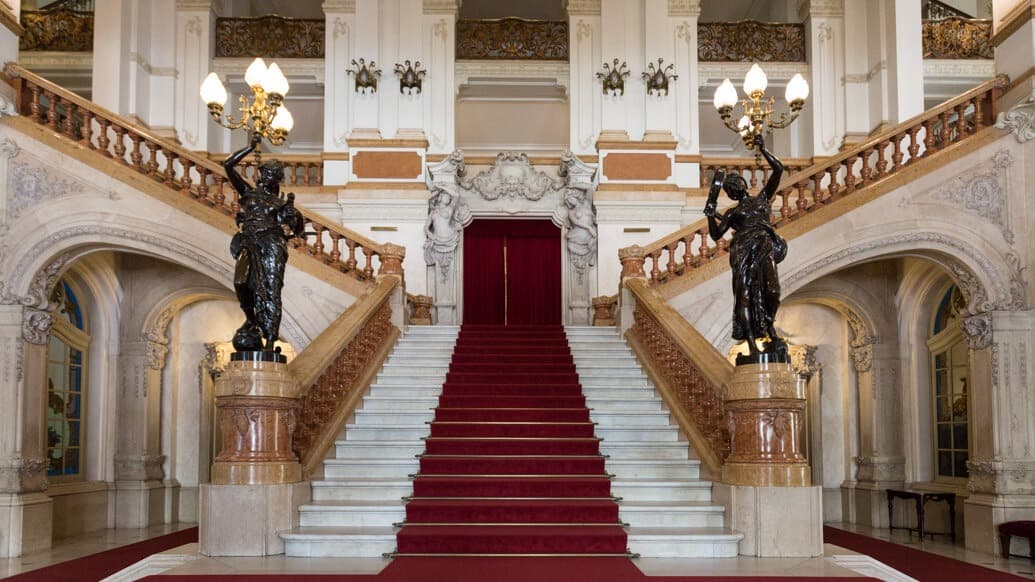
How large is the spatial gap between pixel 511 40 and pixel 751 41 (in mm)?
4024

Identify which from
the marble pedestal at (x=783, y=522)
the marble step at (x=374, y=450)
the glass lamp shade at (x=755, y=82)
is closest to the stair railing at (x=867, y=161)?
the glass lamp shade at (x=755, y=82)

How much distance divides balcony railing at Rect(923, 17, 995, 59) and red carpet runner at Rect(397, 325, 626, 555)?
9.57 metres

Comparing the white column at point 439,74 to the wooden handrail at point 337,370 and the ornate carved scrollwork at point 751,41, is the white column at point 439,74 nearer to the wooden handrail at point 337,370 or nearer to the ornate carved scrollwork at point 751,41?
the ornate carved scrollwork at point 751,41

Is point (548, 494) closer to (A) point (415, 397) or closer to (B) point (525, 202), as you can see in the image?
(A) point (415, 397)

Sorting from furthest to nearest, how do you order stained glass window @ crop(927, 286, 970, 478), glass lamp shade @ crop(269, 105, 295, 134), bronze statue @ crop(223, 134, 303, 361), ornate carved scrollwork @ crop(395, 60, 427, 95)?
ornate carved scrollwork @ crop(395, 60, 427, 95)
stained glass window @ crop(927, 286, 970, 478)
glass lamp shade @ crop(269, 105, 295, 134)
bronze statue @ crop(223, 134, 303, 361)

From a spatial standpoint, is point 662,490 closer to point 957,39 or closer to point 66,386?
point 66,386

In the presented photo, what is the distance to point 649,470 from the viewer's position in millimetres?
7602

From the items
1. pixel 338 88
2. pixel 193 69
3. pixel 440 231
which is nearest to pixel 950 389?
pixel 440 231

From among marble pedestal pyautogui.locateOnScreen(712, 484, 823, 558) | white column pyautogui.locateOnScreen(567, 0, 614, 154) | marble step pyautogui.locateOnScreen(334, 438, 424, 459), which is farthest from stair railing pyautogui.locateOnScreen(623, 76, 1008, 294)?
marble pedestal pyautogui.locateOnScreen(712, 484, 823, 558)

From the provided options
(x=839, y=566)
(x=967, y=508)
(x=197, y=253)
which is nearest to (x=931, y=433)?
(x=967, y=508)

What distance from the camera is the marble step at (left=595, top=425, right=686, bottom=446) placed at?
824cm

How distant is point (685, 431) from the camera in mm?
8039

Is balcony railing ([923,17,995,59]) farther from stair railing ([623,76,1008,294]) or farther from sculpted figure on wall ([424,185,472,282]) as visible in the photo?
sculpted figure on wall ([424,185,472,282])

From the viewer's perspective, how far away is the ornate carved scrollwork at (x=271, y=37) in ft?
51.5
